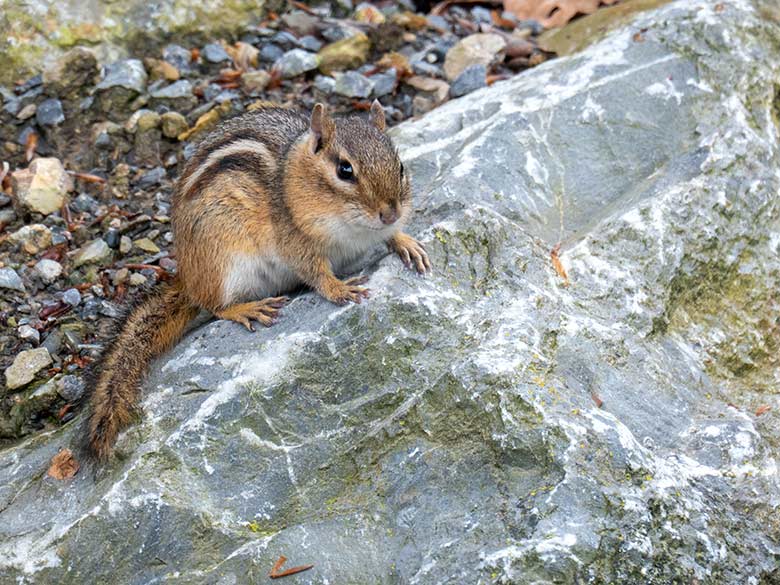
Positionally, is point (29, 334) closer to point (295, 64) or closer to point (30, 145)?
point (30, 145)

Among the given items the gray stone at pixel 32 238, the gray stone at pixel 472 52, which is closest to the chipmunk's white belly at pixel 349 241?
the gray stone at pixel 32 238

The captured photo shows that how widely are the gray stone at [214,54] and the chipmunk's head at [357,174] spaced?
276 centimetres

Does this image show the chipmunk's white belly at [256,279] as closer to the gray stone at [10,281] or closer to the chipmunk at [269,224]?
the chipmunk at [269,224]

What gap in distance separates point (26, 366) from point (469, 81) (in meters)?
3.59

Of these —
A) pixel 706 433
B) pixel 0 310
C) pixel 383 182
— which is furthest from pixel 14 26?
pixel 706 433

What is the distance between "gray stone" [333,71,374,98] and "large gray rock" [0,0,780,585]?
203 cm

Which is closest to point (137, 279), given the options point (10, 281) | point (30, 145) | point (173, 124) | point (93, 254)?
point (93, 254)

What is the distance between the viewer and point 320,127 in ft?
15.3

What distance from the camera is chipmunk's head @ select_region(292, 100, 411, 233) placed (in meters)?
4.41

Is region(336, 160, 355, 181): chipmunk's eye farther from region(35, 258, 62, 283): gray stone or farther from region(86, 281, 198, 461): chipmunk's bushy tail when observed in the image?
region(35, 258, 62, 283): gray stone

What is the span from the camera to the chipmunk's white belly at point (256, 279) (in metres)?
4.74

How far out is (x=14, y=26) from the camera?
6.83 meters

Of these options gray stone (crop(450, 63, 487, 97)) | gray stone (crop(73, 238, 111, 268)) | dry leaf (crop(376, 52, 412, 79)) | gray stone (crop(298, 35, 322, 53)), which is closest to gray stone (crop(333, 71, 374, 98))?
Answer: dry leaf (crop(376, 52, 412, 79))

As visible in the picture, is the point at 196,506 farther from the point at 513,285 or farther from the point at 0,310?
the point at 0,310
